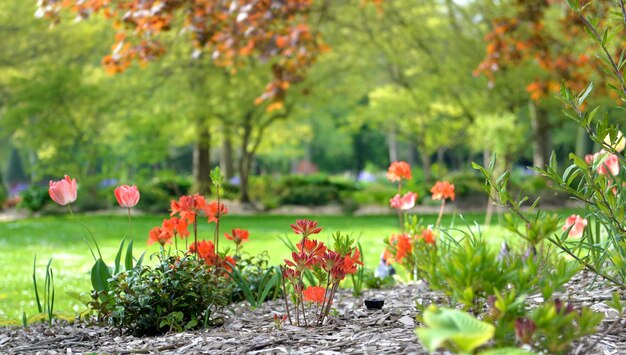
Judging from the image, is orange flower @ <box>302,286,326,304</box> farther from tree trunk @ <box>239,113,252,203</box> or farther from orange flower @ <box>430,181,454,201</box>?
tree trunk @ <box>239,113,252,203</box>

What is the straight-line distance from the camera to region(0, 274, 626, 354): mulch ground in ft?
7.80

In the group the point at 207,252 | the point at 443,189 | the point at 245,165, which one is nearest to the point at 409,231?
the point at 443,189

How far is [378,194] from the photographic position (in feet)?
60.5

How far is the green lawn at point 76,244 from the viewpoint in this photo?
5711mm

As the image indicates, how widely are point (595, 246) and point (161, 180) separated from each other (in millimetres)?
18238

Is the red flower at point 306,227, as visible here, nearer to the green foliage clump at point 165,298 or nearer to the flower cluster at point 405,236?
the green foliage clump at point 165,298

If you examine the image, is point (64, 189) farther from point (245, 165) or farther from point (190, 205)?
point (245, 165)

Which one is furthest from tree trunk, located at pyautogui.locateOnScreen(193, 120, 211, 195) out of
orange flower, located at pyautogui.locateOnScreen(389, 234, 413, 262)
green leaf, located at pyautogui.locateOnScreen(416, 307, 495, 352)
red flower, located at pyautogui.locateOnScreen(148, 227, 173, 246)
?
green leaf, located at pyautogui.locateOnScreen(416, 307, 495, 352)

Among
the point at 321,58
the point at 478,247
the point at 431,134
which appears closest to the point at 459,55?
the point at 321,58

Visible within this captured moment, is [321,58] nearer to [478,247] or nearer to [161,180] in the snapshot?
[161,180]

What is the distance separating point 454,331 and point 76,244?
32.2 feet

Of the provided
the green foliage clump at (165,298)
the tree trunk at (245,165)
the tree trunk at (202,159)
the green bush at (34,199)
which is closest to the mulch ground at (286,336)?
the green foliage clump at (165,298)

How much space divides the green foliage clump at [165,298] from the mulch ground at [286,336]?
100 mm

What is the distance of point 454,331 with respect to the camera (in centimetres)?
150
